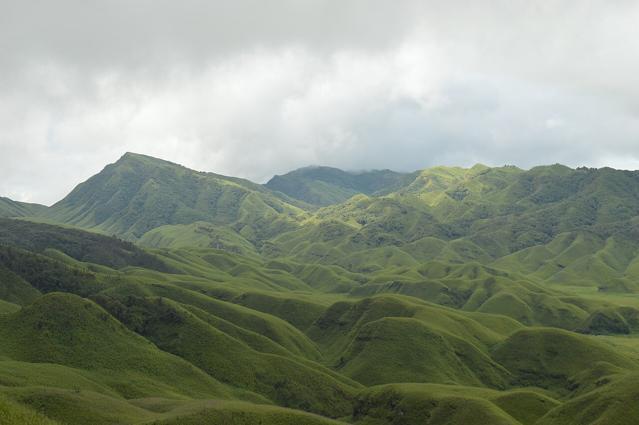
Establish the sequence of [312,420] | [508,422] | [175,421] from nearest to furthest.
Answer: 1. [175,421]
2. [312,420]
3. [508,422]

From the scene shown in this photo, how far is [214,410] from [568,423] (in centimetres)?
10355

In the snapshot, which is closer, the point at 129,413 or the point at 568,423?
the point at 129,413

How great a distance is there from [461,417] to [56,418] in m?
116

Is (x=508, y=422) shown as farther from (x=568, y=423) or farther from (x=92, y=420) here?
(x=92, y=420)

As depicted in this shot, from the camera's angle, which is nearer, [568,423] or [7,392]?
[7,392]

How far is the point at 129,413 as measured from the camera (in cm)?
17250

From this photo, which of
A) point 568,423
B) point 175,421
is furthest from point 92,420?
point 568,423

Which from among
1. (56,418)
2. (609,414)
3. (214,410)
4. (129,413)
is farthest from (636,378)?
(56,418)

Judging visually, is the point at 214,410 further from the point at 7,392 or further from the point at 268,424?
the point at 7,392

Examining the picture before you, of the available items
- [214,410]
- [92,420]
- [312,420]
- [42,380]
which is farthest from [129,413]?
[312,420]

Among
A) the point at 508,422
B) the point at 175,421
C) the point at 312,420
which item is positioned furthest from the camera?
the point at 508,422

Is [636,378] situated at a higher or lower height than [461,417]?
higher

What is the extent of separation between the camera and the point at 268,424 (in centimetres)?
16812

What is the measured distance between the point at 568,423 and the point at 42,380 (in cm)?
15600
